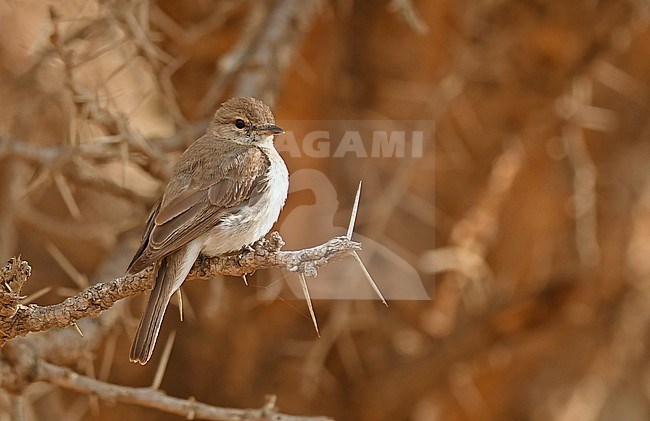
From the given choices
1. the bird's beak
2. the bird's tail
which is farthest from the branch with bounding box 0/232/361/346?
the bird's beak

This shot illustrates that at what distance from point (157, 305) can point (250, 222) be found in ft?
2.03

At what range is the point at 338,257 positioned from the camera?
8.59 ft

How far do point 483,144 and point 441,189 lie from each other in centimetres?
44

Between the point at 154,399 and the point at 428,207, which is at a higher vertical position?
the point at 428,207

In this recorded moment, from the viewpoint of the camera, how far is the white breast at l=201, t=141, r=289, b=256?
3.62 m

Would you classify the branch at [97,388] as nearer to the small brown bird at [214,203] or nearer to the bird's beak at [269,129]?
the small brown bird at [214,203]

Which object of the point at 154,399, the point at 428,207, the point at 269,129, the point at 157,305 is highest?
the point at 428,207

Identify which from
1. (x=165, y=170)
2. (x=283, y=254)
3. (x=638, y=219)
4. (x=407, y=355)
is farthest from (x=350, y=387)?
(x=283, y=254)

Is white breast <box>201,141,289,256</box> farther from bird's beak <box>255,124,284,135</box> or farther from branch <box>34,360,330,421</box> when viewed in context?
branch <box>34,360,330,421</box>

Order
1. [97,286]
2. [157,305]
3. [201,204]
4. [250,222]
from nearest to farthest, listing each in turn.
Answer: [97,286] < [157,305] < [201,204] < [250,222]

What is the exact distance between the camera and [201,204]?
3650 mm

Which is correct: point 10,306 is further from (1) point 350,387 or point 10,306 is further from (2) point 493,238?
(2) point 493,238

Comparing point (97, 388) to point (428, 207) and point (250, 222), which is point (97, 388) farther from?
point (428, 207)

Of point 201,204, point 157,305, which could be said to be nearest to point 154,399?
point 157,305
